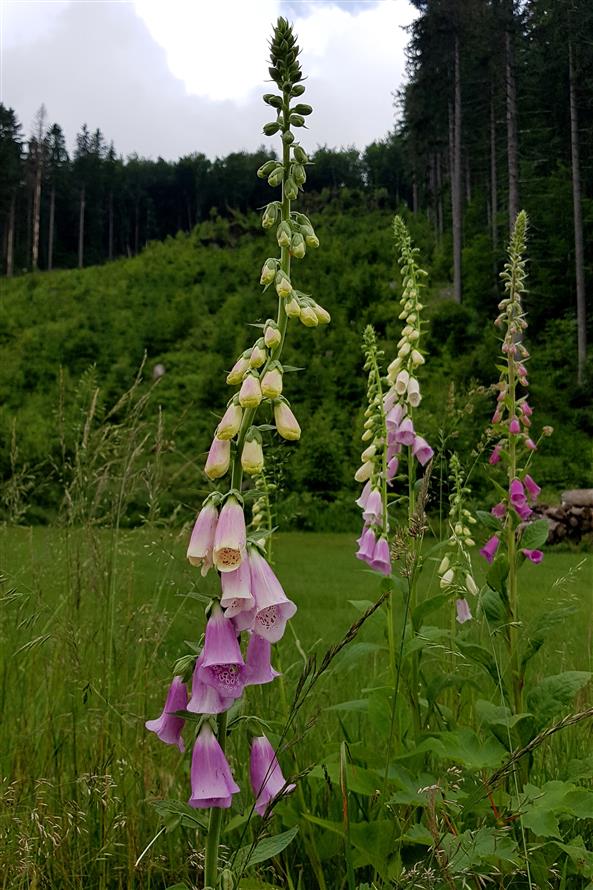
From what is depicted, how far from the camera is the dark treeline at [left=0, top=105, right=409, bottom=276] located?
4319 cm

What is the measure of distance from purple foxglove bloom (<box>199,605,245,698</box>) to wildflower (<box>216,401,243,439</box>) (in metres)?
0.32

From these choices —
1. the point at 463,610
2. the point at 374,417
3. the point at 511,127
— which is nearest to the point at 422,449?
the point at 374,417

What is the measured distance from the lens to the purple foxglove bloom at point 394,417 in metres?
2.74

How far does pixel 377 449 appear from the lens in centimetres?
276

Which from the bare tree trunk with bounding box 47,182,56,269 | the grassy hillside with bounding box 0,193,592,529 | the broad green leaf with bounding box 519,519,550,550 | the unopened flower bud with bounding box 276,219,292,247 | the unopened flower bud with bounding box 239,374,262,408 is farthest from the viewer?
the bare tree trunk with bounding box 47,182,56,269

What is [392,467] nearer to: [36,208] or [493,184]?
[493,184]

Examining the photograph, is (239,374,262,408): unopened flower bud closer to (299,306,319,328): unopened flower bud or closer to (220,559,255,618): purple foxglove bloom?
(299,306,319,328): unopened flower bud

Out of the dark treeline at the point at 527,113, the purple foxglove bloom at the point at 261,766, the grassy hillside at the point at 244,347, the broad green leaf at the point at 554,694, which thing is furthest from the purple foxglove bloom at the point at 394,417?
the dark treeline at the point at 527,113

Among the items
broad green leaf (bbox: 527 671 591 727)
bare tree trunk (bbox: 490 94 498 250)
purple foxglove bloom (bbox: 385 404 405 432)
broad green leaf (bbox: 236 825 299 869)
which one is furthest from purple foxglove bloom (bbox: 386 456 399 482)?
bare tree trunk (bbox: 490 94 498 250)

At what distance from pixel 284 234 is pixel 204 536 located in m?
0.61

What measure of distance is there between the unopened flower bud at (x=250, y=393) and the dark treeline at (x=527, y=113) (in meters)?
17.9

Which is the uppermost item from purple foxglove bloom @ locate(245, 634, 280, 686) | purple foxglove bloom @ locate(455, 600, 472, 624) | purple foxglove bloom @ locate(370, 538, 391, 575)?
purple foxglove bloom @ locate(370, 538, 391, 575)

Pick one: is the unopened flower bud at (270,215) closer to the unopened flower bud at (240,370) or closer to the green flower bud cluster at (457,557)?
the unopened flower bud at (240,370)

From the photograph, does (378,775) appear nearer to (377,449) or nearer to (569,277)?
(377,449)
